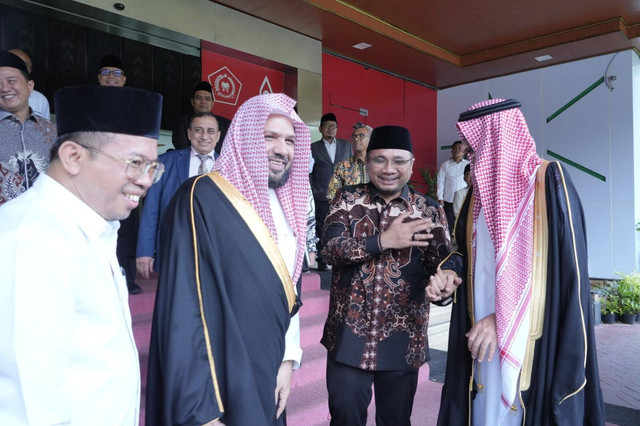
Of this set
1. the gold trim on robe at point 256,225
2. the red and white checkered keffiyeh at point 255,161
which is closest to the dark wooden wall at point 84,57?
the red and white checkered keffiyeh at point 255,161

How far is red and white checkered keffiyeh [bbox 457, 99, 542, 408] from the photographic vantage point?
163 centimetres

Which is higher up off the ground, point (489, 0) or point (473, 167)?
point (489, 0)

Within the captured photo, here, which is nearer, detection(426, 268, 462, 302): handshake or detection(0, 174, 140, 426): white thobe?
detection(0, 174, 140, 426): white thobe

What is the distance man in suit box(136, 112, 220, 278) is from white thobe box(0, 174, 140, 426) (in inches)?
73.1

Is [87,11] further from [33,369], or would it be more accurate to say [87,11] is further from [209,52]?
[33,369]

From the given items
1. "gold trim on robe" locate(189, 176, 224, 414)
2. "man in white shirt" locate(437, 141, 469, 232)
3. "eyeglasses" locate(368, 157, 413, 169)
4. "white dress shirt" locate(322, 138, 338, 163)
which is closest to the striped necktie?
"eyeglasses" locate(368, 157, 413, 169)

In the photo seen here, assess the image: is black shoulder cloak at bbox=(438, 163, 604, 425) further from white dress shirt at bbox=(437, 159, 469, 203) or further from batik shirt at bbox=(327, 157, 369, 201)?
white dress shirt at bbox=(437, 159, 469, 203)

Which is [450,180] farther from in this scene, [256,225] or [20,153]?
[256,225]

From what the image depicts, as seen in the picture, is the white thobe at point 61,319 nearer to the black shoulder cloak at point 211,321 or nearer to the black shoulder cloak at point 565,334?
the black shoulder cloak at point 211,321

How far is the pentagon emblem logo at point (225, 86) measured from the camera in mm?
6121

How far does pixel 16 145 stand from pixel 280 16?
4.38 metres

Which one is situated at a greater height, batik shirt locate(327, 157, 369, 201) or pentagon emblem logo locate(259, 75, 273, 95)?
pentagon emblem logo locate(259, 75, 273, 95)

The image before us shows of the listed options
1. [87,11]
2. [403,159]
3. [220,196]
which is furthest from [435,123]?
[220,196]

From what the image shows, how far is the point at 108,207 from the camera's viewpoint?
111 cm
